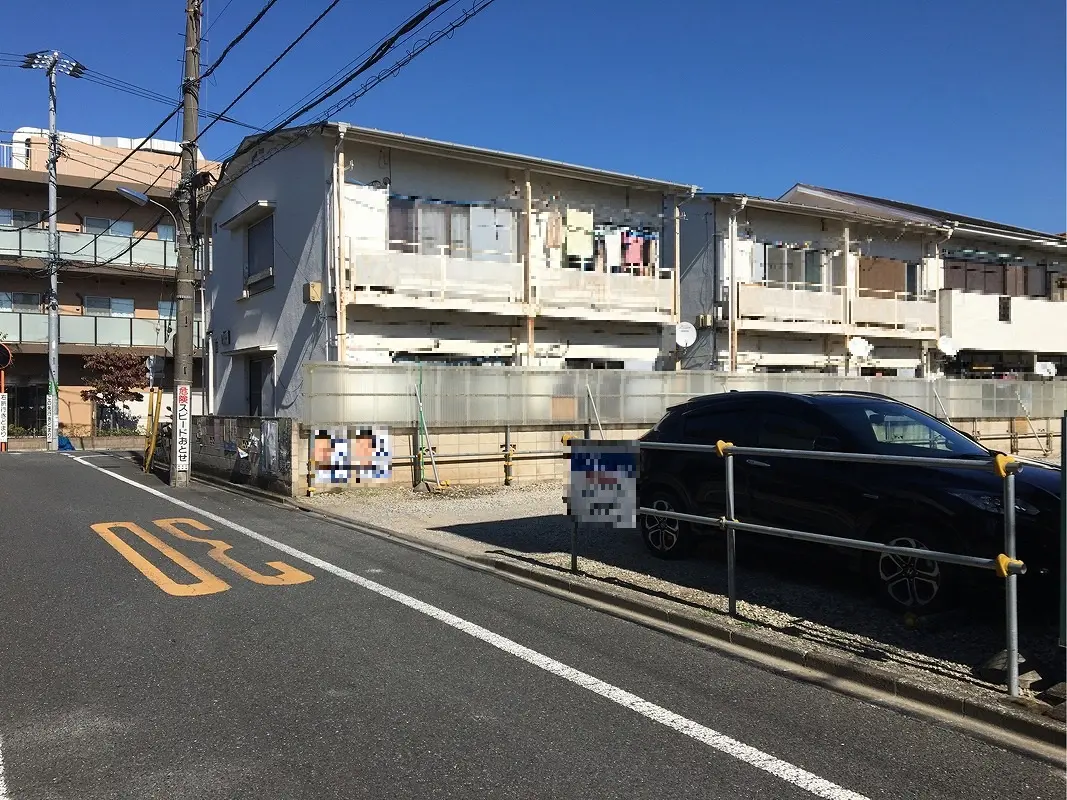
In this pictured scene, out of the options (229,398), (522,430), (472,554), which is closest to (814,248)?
(522,430)

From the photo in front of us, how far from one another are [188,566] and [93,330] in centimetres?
2600

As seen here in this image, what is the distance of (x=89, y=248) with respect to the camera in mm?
30578

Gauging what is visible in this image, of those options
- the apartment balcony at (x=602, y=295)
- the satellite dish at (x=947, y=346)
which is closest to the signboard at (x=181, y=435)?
the apartment balcony at (x=602, y=295)

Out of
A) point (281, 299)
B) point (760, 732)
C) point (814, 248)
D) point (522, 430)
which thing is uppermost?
point (814, 248)

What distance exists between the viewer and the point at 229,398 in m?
22.0

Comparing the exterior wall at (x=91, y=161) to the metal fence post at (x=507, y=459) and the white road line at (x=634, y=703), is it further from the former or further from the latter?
the white road line at (x=634, y=703)

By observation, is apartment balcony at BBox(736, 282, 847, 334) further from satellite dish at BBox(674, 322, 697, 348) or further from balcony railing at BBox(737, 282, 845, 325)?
satellite dish at BBox(674, 322, 697, 348)

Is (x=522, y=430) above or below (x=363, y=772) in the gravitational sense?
above

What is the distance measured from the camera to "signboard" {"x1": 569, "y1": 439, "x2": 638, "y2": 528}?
738 cm

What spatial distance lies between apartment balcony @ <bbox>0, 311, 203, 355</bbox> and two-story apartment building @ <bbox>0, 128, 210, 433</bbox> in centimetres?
Result: 4

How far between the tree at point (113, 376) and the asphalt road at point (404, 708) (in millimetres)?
23961

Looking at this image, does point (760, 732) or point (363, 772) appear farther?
point (760, 732)

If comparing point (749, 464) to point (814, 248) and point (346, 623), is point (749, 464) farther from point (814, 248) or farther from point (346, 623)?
point (814, 248)

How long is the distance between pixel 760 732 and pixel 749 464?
3243mm
